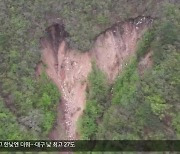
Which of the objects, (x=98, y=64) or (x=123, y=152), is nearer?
(x=123, y=152)

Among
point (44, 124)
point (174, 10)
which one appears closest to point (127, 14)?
point (174, 10)

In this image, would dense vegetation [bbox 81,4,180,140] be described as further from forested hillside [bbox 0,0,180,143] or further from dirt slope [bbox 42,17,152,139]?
dirt slope [bbox 42,17,152,139]

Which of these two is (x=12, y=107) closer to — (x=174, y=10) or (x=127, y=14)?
(x=127, y=14)
